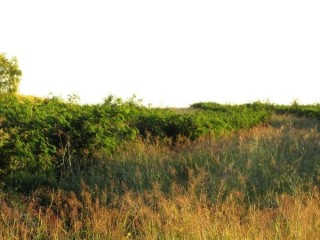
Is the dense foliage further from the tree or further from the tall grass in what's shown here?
the tree

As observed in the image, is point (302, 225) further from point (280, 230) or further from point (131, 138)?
point (131, 138)

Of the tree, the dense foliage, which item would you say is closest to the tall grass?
the dense foliage

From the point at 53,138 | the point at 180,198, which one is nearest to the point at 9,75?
the point at 53,138

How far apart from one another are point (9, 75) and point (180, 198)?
40317 millimetres

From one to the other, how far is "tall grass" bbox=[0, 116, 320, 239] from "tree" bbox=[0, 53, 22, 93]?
33283 mm

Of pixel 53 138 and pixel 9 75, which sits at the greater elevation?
pixel 9 75

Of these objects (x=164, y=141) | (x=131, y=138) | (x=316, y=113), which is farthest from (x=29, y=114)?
(x=316, y=113)

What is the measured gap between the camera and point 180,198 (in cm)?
630

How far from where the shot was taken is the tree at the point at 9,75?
44.0m

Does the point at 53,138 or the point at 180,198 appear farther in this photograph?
the point at 53,138

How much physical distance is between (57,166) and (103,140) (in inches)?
47.3

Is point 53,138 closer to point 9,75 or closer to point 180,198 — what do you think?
point 180,198

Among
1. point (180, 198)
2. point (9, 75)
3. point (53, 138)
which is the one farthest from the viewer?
point (9, 75)

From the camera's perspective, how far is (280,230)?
5590mm
